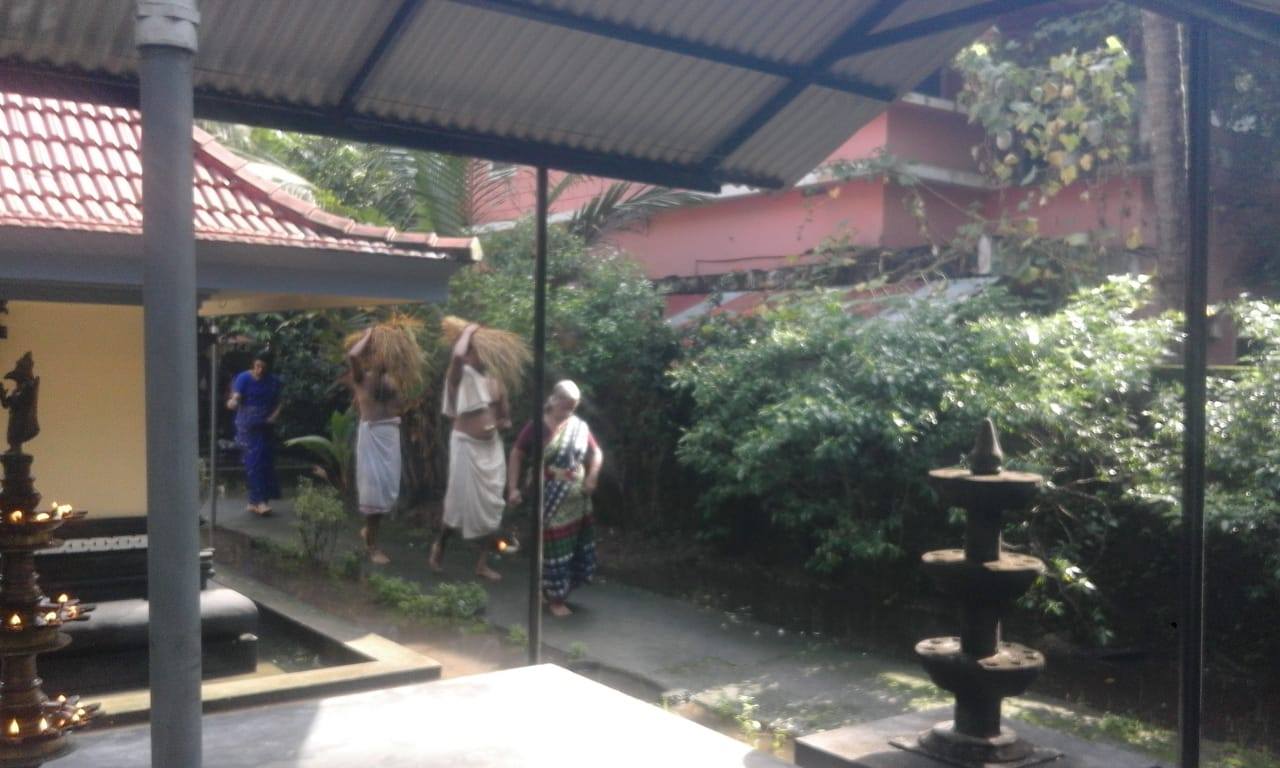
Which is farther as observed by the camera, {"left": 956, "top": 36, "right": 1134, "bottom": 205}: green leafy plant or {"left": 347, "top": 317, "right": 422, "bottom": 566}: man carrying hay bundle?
{"left": 347, "top": 317, "right": 422, "bottom": 566}: man carrying hay bundle

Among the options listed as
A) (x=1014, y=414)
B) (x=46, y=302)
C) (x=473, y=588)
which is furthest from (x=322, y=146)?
(x=1014, y=414)

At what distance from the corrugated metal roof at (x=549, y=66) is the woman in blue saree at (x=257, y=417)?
25.6 ft

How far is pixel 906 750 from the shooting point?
4.50m

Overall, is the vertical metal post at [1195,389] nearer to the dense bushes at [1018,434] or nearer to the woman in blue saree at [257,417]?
the dense bushes at [1018,434]

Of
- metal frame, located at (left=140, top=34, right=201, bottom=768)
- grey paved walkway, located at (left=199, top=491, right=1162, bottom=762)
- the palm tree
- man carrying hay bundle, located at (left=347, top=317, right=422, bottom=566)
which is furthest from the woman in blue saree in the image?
metal frame, located at (left=140, top=34, right=201, bottom=768)

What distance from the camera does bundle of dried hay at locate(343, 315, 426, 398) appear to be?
10.2m

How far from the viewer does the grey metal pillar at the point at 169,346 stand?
2.06 meters

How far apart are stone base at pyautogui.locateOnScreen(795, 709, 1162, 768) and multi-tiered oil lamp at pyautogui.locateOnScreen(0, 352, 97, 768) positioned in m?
2.60

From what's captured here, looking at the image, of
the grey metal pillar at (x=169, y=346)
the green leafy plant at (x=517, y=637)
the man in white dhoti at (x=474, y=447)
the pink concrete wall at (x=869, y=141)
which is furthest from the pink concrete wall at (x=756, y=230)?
the grey metal pillar at (x=169, y=346)

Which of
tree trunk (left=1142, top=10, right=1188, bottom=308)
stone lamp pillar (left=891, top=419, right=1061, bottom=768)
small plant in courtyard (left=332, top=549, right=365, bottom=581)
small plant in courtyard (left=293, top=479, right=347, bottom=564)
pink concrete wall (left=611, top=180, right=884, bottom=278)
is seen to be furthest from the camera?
pink concrete wall (left=611, top=180, right=884, bottom=278)

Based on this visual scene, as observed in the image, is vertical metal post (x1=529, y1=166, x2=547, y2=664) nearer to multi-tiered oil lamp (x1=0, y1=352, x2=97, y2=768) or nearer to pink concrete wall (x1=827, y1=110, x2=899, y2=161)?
multi-tiered oil lamp (x1=0, y1=352, x2=97, y2=768)

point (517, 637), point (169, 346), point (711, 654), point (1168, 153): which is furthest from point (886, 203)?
point (169, 346)

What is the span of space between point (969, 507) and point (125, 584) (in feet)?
14.8

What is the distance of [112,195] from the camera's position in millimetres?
5805
